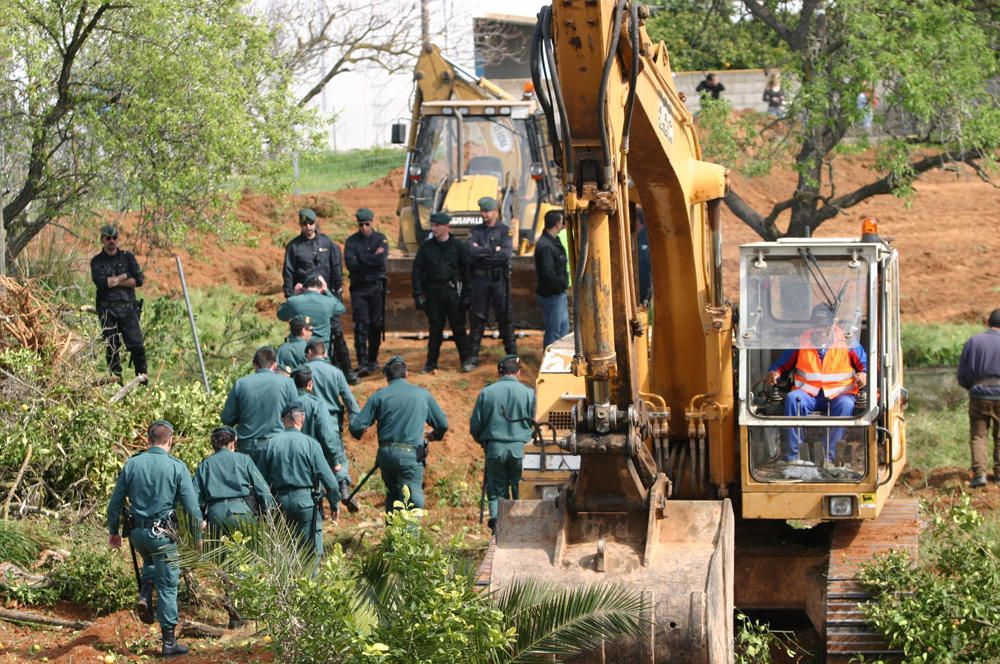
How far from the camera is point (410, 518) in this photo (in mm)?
8352

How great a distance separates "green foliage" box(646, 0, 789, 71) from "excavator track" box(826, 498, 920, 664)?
10059 millimetres

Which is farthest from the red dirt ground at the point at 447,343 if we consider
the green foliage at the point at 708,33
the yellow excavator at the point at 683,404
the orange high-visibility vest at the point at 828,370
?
the orange high-visibility vest at the point at 828,370

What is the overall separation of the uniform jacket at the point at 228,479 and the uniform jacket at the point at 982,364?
25.4 feet

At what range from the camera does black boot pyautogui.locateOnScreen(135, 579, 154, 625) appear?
441 inches

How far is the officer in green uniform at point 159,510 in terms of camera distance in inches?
426

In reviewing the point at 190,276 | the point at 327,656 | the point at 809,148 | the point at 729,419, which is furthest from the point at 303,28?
the point at 327,656

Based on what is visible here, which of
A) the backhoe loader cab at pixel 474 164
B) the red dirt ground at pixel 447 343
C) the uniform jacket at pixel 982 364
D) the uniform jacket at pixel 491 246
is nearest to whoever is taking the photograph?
the red dirt ground at pixel 447 343

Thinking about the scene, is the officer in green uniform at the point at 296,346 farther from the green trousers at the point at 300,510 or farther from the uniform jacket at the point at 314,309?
the green trousers at the point at 300,510

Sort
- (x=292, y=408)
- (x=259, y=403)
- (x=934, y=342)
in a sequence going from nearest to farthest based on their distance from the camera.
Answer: (x=292, y=408), (x=259, y=403), (x=934, y=342)

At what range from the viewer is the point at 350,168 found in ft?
123

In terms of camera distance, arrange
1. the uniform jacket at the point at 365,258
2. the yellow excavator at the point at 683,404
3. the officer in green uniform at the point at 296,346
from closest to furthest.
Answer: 1. the yellow excavator at the point at 683,404
2. the officer in green uniform at the point at 296,346
3. the uniform jacket at the point at 365,258

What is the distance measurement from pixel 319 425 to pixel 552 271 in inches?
192

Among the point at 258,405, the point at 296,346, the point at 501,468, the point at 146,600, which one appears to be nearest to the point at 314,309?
the point at 296,346

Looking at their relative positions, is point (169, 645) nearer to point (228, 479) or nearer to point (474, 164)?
point (228, 479)
